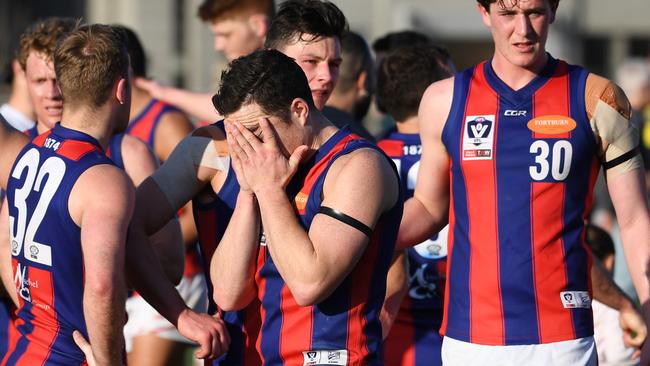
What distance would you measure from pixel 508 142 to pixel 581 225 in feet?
1.36

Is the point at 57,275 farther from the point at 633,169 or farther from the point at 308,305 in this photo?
the point at 633,169

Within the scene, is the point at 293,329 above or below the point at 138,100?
below

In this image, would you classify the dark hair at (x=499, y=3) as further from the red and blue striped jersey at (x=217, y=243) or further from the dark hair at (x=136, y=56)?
the dark hair at (x=136, y=56)

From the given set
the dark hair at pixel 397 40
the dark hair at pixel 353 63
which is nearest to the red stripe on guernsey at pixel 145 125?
the dark hair at pixel 353 63

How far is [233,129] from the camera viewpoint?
381cm

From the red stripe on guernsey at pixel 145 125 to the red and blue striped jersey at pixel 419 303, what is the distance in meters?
1.61

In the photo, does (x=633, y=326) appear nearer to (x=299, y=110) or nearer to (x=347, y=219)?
(x=347, y=219)

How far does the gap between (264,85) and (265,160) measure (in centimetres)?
24

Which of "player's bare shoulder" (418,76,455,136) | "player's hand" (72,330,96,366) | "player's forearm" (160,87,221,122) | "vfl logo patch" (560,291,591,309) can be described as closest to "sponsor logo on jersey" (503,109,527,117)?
"player's bare shoulder" (418,76,455,136)

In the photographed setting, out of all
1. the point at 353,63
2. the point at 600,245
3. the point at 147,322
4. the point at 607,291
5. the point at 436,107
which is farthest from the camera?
the point at 600,245

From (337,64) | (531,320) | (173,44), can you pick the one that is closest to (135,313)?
(337,64)

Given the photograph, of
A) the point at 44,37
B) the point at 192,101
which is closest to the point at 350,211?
the point at 44,37

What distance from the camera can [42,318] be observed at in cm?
422

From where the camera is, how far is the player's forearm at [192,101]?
628 cm
